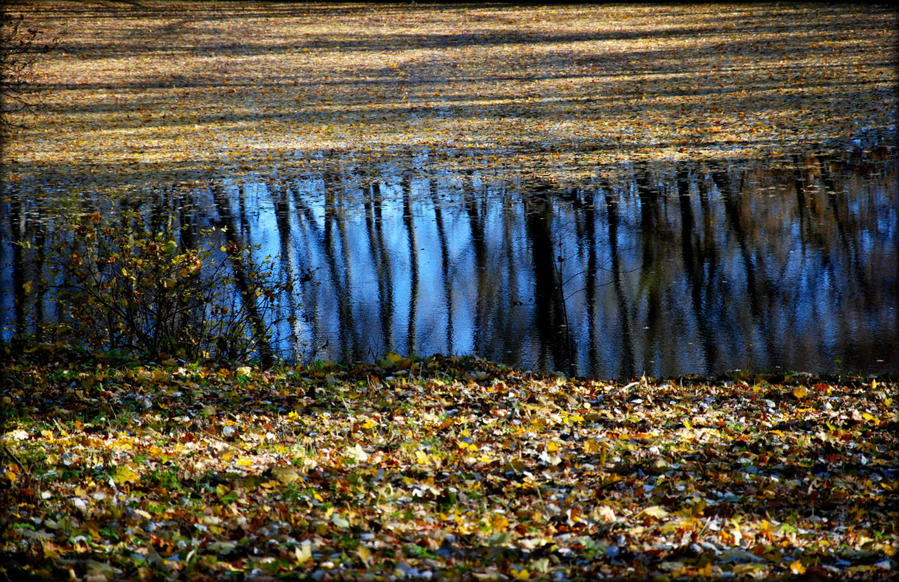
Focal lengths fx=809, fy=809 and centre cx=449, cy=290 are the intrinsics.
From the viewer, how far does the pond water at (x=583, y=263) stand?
1034 centimetres

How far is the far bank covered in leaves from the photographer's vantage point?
14.6 feet

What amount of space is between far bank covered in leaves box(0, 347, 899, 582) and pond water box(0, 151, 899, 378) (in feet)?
4.05

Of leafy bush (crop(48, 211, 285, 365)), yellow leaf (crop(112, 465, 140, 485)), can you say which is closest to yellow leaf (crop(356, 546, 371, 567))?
yellow leaf (crop(112, 465, 140, 485))

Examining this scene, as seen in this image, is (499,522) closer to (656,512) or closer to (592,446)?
(656,512)

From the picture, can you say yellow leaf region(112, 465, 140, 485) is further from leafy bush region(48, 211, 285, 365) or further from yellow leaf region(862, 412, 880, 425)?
yellow leaf region(862, 412, 880, 425)

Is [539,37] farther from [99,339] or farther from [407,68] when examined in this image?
[99,339]

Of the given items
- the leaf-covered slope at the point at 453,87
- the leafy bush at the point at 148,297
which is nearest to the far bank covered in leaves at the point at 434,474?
the leafy bush at the point at 148,297

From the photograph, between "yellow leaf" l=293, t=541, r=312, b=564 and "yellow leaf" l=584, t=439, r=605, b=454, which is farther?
"yellow leaf" l=584, t=439, r=605, b=454

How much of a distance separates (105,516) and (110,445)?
161cm

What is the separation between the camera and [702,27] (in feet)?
116

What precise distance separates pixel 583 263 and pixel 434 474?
754 centimetres

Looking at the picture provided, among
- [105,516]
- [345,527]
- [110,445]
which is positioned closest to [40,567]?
[105,516]

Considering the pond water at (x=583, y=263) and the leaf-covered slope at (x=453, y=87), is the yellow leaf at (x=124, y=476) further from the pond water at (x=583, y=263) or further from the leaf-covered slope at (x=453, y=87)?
the leaf-covered slope at (x=453, y=87)

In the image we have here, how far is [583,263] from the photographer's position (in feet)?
42.6
